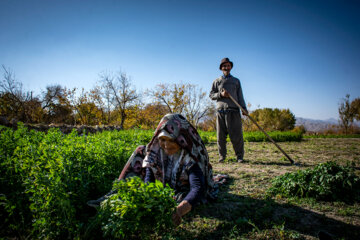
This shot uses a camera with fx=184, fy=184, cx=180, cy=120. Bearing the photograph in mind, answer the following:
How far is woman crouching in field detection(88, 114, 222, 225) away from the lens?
2182mm

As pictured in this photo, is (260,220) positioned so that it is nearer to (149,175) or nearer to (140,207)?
(149,175)

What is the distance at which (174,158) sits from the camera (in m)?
2.36

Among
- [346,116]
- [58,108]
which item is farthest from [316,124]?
[58,108]

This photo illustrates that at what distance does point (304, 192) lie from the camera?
9.00 feet

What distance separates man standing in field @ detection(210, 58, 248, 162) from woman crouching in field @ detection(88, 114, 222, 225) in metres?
2.81

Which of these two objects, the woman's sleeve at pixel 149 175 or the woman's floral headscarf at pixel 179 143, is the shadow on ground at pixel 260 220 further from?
the woman's sleeve at pixel 149 175

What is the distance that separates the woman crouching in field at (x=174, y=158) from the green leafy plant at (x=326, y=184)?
1.41 metres

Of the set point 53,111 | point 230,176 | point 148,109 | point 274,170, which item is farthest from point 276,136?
point 53,111

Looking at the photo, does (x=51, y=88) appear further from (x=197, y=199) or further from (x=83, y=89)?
(x=197, y=199)

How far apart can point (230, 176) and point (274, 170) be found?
46.5 inches

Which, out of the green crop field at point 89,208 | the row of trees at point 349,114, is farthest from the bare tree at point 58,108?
the row of trees at point 349,114

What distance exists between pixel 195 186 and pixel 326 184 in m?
1.99

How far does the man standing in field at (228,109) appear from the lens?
16.8 feet

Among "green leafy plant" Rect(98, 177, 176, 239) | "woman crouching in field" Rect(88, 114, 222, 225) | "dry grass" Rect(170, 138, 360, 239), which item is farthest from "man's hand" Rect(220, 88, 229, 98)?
"green leafy plant" Rect(98, 177, 176, 239)
